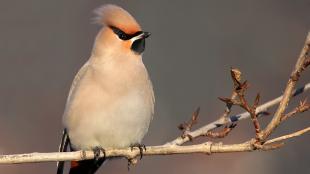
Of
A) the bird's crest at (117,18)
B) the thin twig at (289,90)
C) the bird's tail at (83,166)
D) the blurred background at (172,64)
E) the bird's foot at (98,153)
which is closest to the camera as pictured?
the thin twig at (289,90)

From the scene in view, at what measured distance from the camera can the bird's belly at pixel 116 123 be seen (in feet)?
14.6

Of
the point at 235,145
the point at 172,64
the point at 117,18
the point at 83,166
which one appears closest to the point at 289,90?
the point at 235,145

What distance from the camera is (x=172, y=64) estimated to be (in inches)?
370

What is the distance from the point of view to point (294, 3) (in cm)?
1116

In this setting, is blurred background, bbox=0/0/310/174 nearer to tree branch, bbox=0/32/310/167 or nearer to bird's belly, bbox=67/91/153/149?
bird's belly, bbox=67/91/153/149

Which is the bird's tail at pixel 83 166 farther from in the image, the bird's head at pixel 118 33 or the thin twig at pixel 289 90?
the thin twig at pixel 289 90

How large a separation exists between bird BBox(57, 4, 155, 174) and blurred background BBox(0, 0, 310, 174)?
240cm

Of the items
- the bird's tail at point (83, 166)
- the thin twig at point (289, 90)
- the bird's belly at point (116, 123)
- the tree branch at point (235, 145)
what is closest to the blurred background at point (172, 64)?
the bird's tail at point (83, 166)

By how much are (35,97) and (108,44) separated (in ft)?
12.8

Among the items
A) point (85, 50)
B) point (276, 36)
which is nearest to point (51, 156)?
point (85, 50)

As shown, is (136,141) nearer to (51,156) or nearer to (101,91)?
(101,91)

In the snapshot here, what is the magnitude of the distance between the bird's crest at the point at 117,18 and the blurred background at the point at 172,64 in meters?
2.54

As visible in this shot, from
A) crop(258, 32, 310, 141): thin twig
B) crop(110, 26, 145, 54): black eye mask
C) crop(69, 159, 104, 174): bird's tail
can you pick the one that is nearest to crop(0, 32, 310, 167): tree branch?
crop(258, 32, 310, 141): thin twig

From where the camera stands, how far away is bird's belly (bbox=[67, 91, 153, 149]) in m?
4.45
